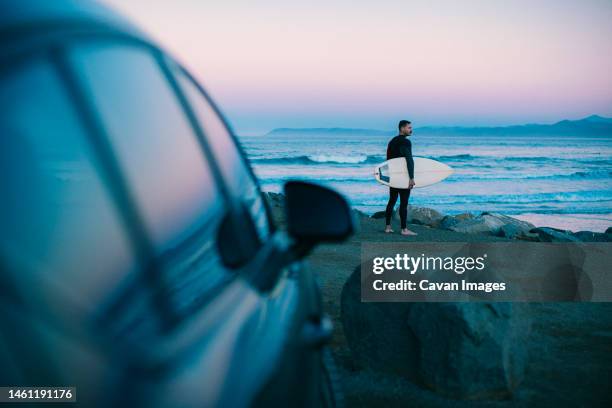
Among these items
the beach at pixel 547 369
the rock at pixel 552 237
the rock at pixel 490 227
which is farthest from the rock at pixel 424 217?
the beach at pixel 547 369

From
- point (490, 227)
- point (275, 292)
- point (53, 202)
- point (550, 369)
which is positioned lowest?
point (490, 227)

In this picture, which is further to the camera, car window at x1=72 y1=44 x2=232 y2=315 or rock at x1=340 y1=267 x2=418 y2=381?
rock at x1=340 y1=267 x2=418 y2=381

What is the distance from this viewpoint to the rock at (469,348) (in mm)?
4215

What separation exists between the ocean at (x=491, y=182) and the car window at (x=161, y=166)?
20310 millimetres

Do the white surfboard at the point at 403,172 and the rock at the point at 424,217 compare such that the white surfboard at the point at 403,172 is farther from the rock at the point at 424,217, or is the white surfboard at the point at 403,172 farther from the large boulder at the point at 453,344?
the large boulder at the point at 453,344

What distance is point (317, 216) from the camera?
168cm

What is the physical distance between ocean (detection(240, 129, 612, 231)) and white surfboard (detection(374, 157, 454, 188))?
6.43 m

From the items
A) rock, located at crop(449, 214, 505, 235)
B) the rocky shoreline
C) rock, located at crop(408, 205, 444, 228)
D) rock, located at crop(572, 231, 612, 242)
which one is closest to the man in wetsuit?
the rocky shoreline

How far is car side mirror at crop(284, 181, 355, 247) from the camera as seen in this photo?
5.43 feet

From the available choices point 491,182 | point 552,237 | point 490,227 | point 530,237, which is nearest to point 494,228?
point 490,227

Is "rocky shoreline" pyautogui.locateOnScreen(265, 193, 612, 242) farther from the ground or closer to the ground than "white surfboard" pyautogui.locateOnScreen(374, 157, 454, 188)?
closer to the ground

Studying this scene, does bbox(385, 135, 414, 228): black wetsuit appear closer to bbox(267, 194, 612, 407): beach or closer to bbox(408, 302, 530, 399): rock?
bbox(267, 194, 612, 407): beach

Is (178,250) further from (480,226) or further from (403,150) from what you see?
(480,226)

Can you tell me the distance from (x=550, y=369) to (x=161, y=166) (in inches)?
Answer: 177
